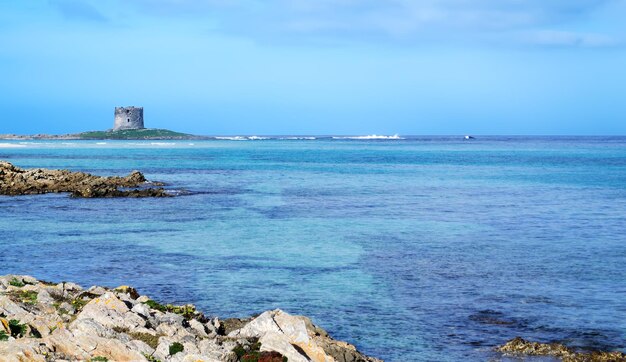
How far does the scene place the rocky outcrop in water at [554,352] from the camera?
14.5 meters

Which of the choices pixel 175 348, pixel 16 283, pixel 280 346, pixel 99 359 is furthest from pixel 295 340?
pixel 16 283

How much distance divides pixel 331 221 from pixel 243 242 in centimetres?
731

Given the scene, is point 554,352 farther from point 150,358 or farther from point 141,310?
point 141,310

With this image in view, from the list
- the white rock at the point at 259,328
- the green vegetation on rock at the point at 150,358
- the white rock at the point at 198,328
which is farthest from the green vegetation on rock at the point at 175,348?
the white rock at the point at 259,328

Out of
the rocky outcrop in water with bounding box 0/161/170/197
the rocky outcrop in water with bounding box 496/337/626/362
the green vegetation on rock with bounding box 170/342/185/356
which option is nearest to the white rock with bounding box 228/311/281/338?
the green vegetation on rock with bounding box 170/342/185/356

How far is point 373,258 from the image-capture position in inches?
987

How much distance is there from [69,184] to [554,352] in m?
42.1

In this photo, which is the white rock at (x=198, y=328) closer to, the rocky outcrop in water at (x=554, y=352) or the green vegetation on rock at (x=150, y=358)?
the green vegetation on rock at (x=150, y=358)

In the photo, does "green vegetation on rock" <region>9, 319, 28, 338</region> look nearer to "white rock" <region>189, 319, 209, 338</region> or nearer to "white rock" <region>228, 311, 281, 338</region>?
"white rock" <region>189, 319, 209, 338</region>

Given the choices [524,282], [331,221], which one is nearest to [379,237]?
[331,221]

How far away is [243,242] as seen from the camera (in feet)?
94.3

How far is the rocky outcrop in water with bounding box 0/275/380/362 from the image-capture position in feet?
39.4

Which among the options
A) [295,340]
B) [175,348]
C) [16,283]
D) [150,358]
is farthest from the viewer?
[16,283]

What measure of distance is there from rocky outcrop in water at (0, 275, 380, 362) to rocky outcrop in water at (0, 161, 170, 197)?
104 feet
